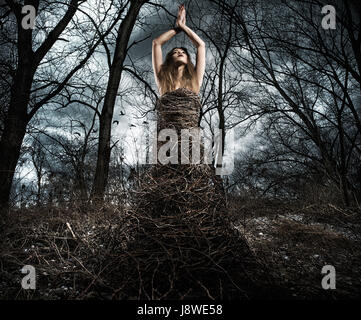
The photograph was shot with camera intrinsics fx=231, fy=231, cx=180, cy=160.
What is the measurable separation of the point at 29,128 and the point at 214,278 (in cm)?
670

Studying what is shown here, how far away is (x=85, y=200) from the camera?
4.29 m

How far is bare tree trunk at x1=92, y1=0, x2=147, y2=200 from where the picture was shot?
18.7ft

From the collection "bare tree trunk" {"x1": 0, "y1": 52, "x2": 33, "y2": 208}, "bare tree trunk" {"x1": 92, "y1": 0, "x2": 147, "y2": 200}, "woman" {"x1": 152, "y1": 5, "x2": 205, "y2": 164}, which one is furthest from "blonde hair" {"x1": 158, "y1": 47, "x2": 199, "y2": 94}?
"bare tree trunk" {"x1": 0, "y1": 52, "x2": 33, "y2": 208}

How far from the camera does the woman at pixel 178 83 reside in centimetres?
260

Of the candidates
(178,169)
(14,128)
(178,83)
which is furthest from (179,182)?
(14,128)

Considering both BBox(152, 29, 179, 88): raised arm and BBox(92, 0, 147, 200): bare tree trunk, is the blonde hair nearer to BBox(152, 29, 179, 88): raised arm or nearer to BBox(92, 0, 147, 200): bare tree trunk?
BBox(152, 29, 179, 88): raised arm

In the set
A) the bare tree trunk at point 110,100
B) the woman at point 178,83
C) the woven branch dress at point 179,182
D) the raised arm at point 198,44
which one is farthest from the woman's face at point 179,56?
the bare tree trunk at point 110,100

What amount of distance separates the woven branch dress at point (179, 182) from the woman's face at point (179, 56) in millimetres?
563

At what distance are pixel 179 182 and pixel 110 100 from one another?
472 cm

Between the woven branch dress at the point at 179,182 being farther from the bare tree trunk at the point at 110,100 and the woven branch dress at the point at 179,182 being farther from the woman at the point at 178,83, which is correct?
the bare tree trunk at the point at 110,100

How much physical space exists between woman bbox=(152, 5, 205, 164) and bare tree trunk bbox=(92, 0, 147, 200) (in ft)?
10.7

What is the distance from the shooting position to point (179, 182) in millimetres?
2352
